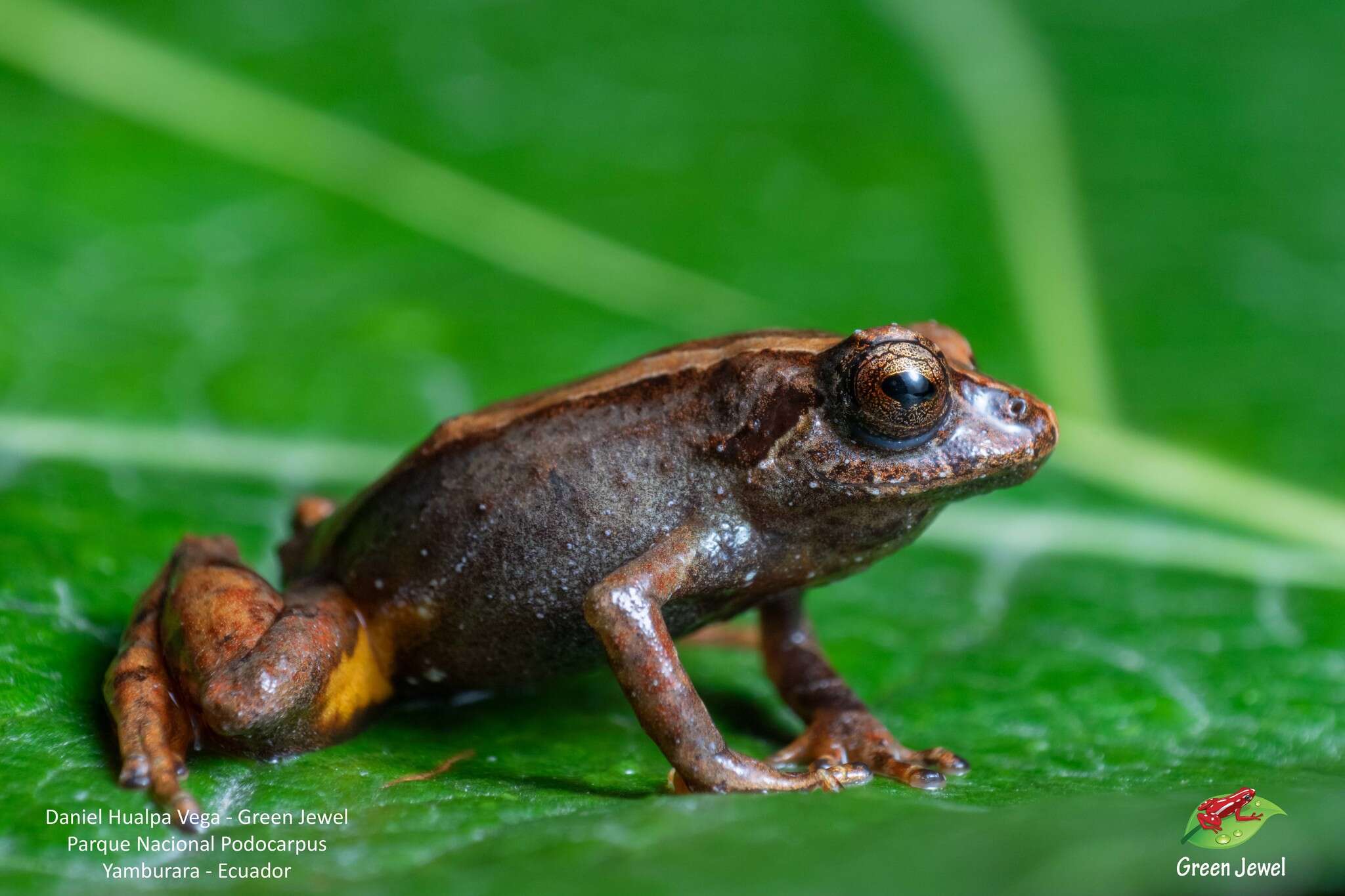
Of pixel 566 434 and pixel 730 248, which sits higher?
pixel 730 248

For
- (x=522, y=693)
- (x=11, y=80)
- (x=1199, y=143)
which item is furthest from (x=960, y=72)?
(x=11, y=80)

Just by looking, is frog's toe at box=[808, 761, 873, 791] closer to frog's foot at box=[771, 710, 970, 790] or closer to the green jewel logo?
frog's foot at box=[771, 710, 970, 790]

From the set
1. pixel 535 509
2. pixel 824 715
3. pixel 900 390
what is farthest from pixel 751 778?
pixel 900 390

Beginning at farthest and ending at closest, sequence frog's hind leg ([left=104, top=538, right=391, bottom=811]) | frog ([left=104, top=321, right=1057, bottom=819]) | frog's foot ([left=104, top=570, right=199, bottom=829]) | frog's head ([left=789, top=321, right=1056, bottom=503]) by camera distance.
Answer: frog's head ([left=789, top=321, right=1056, bottom=503]) < frog ([left=104, top=321, right=1057, bottom=819]) < frog's hind leg ([left=104, top=538, right=391, bottom=811]) < frog's foot ([left=104, top=570, right=199, bottom=829])

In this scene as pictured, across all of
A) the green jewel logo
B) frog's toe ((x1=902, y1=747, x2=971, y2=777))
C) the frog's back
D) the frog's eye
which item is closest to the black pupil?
the frog's eye

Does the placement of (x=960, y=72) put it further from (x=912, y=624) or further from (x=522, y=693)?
(x=522, y=693)

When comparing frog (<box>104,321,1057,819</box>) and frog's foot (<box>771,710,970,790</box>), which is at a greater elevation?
frog (<box>104,321,1057,819</box>)

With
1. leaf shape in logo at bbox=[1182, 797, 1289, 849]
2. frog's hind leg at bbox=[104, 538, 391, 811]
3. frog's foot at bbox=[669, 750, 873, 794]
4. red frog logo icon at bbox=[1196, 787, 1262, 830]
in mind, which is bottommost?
leaf shape in logo at bbox=[1182, 797, 1289, 849]

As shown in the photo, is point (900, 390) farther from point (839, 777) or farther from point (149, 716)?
point (149, 716)
